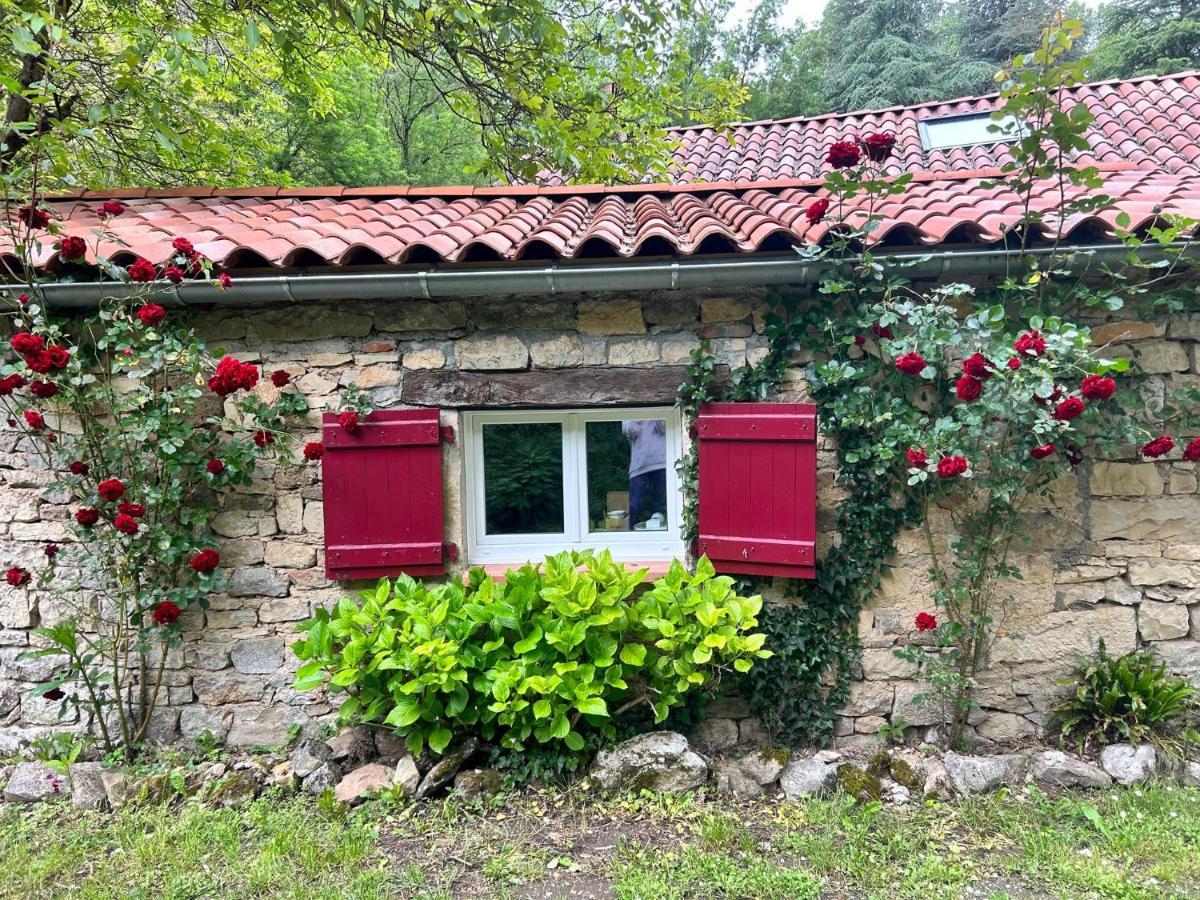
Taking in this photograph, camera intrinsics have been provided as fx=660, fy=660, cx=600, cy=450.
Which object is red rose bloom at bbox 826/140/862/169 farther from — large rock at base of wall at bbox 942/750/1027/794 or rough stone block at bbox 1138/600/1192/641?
large rock at base of wall at bbox 942/750/1027/794

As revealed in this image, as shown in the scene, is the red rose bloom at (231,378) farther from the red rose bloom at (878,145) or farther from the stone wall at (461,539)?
the red rose bloom at (878,145)

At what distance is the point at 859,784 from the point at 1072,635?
1.38 metres

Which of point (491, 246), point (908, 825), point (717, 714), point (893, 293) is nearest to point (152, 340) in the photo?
point (491, 246)

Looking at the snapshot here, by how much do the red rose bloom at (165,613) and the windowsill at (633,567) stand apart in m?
1.38

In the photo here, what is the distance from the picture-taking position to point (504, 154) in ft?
19.2

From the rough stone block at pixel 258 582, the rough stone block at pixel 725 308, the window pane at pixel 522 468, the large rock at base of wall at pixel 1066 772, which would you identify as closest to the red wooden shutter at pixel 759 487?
the rough stone block at pixel 725 308

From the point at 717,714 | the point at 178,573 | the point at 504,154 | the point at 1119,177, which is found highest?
the point at 504,154

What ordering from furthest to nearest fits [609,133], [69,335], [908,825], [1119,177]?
[609,133] < [1119,177] < [69,335] < [908,825]

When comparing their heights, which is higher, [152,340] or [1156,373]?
[152,340]

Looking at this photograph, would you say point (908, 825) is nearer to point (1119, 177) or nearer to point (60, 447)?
point (1119, 177)

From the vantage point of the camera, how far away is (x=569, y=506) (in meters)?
3.63

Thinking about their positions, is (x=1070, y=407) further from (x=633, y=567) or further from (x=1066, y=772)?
(x=633, y=567)

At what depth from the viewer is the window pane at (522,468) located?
3.62 metres

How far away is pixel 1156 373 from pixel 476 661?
3550mm
